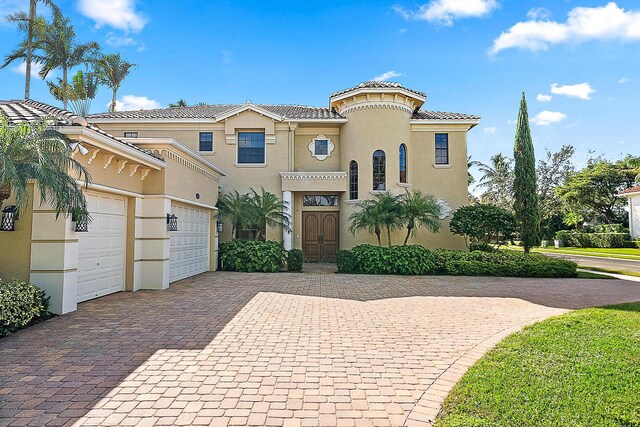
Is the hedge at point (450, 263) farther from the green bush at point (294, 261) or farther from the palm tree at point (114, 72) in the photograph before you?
the palm tree at point (114, 72)

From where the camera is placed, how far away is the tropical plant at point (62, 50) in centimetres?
2200

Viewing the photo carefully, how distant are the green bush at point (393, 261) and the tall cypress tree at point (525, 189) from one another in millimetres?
4552

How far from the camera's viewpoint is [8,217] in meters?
6.98

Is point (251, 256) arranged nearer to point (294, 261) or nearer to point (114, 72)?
point (294, 261)

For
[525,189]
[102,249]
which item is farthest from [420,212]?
[102,249]

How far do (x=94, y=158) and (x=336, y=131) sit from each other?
12.6 meters

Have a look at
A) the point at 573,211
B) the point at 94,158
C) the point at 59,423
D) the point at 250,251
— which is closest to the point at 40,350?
the point at 59,423

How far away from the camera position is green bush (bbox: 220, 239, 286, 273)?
47.3 feet

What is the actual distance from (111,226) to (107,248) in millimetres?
571

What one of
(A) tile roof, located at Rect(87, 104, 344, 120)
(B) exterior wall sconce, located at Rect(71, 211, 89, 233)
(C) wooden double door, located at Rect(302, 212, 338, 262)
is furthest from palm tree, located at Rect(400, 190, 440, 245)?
(B) exterior wall sconce, located at Rect(71, 211, 89, 233)

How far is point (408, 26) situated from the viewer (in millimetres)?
12250

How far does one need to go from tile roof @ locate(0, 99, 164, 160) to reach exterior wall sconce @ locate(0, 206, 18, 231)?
5.57ft

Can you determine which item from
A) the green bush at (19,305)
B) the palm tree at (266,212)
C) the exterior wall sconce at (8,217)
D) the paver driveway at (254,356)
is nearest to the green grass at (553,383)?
the paver driveway at (254,356)

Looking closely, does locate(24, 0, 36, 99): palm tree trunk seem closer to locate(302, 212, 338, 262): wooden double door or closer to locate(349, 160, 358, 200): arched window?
locate(302, 212, 338, 262): wooden double door
